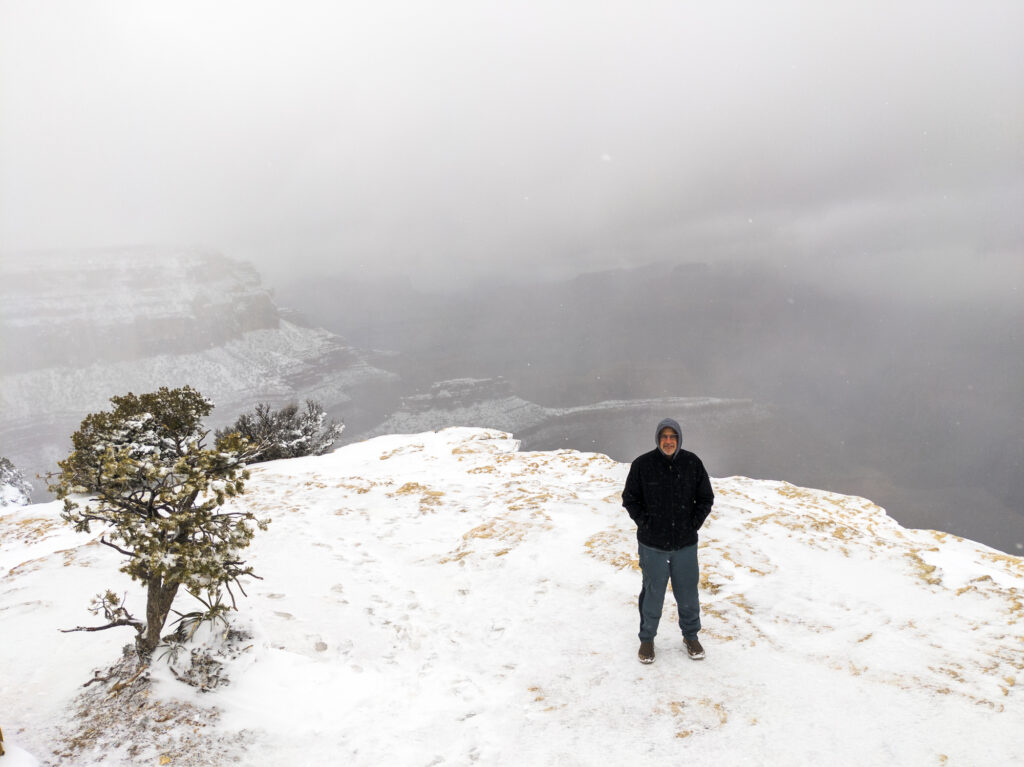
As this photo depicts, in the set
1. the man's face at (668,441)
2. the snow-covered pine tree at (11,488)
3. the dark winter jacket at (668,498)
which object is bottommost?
the snow-covered pine tree at (11,488)

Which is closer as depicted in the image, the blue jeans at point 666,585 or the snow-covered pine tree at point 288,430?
the blue jeans at point 666,585

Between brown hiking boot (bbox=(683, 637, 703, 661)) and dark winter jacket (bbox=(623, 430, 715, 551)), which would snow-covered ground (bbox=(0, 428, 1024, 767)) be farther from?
dark winter jacket (bbox=(623, 430, 715, 551))

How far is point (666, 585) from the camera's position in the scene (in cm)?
507

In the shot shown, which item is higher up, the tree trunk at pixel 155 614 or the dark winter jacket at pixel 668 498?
the dark winter jacket at pixel 668 498

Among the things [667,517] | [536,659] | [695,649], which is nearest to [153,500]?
[536,659]

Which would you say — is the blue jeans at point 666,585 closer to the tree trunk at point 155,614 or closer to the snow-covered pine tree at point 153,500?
the snow-covered pine tree at point 153,500

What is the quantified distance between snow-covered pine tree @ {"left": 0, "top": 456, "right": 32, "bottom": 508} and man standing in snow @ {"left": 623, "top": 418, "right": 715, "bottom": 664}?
49676 millimetres

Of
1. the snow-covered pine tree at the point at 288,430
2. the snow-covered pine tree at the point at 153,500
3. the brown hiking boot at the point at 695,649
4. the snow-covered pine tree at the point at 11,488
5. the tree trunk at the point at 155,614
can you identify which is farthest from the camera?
the snow-covered pine tree at the point at 11,488

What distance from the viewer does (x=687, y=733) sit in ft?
14.2

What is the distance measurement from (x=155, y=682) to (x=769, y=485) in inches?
702

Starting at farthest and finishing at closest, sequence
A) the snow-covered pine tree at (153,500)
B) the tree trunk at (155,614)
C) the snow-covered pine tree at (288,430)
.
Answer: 1. the snow-covered pine tree at (288,430)
2. the tree trunk at (155,614)
3. the snow-covered pine tree at (153,500)

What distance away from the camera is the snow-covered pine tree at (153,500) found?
4.40m

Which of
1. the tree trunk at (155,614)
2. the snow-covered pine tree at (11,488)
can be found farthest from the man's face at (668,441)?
the snow-covered pine tree at (11,488)

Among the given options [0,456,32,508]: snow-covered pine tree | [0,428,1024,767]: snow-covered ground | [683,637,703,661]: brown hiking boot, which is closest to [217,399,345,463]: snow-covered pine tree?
[0,428,1024,767]: snow-covered ground
